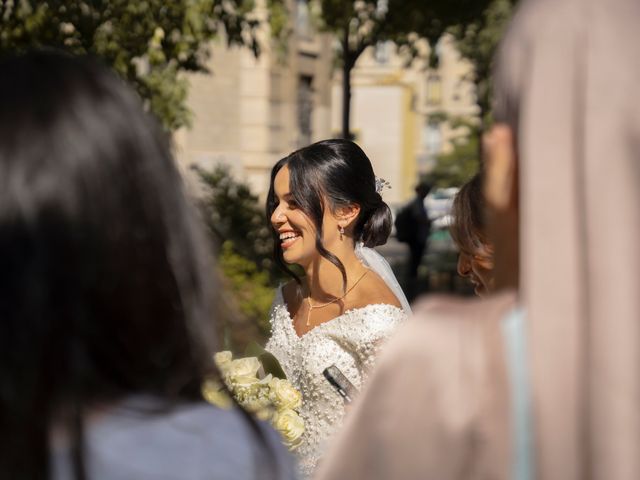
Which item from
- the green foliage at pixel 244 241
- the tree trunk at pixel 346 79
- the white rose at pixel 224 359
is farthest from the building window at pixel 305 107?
the white rose at pixel 224 359

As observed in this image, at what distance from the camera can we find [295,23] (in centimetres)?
2016

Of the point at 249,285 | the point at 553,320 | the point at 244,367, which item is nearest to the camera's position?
the point at 553,320

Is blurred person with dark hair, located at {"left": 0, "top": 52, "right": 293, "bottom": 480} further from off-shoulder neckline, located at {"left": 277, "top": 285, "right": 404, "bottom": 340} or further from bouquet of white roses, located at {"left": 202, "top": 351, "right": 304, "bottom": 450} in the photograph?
off-shoulder neckline, located at {"left": 277, "top": 285, "right": 404, "bottom": 340}

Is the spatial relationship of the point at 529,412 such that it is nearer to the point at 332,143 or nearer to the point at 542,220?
the point at 542,220

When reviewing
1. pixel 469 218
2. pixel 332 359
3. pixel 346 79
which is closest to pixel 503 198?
pixel 469 218

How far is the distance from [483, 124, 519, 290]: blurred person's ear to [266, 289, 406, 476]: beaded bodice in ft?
8.25

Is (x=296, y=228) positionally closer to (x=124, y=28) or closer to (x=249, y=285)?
(x=124, y=28)

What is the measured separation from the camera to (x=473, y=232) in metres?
3.56

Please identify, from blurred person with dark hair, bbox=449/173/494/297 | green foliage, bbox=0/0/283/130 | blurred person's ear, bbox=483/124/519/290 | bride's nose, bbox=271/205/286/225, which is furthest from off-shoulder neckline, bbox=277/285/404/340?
green foliage, bbox=0/0/283/130

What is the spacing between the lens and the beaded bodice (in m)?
4.05

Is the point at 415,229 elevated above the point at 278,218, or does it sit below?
below

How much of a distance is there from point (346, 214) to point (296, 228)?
20cm

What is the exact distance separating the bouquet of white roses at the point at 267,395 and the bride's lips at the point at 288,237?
37.3 inches

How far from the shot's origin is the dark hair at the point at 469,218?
350 centimetres
